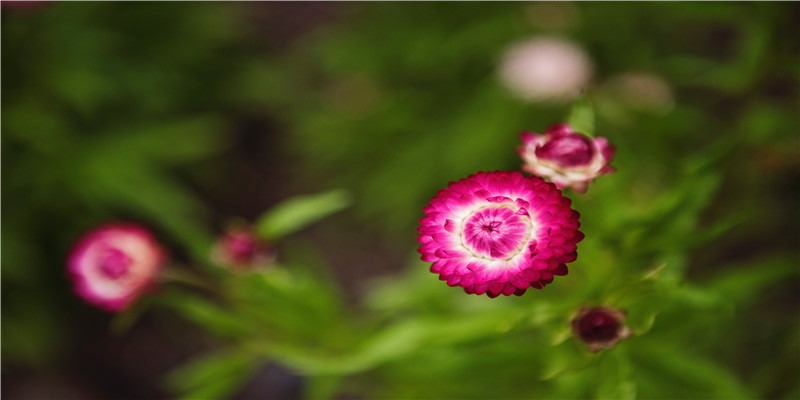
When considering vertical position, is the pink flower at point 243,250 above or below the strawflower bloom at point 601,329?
above

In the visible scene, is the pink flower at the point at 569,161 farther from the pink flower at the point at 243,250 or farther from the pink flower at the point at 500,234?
the pink flower at the point at 243,250

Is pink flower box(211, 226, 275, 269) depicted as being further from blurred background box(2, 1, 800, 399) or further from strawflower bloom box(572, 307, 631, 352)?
strawflower bloom box(572, 307, 631, 352)

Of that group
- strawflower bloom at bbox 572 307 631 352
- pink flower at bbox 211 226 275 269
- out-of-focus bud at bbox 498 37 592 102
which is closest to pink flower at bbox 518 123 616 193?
strawflower bloom at bbox 572 307 631 352

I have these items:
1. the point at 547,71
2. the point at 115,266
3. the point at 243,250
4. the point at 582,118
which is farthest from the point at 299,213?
the point at 547,71

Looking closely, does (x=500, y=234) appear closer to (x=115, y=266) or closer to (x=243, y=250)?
(x=243, y=250)

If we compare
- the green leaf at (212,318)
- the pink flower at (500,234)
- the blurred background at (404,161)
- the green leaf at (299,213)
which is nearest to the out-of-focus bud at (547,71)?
the blurred background at (404,161)

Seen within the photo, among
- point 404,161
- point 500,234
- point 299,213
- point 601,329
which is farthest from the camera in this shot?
point 404,161
